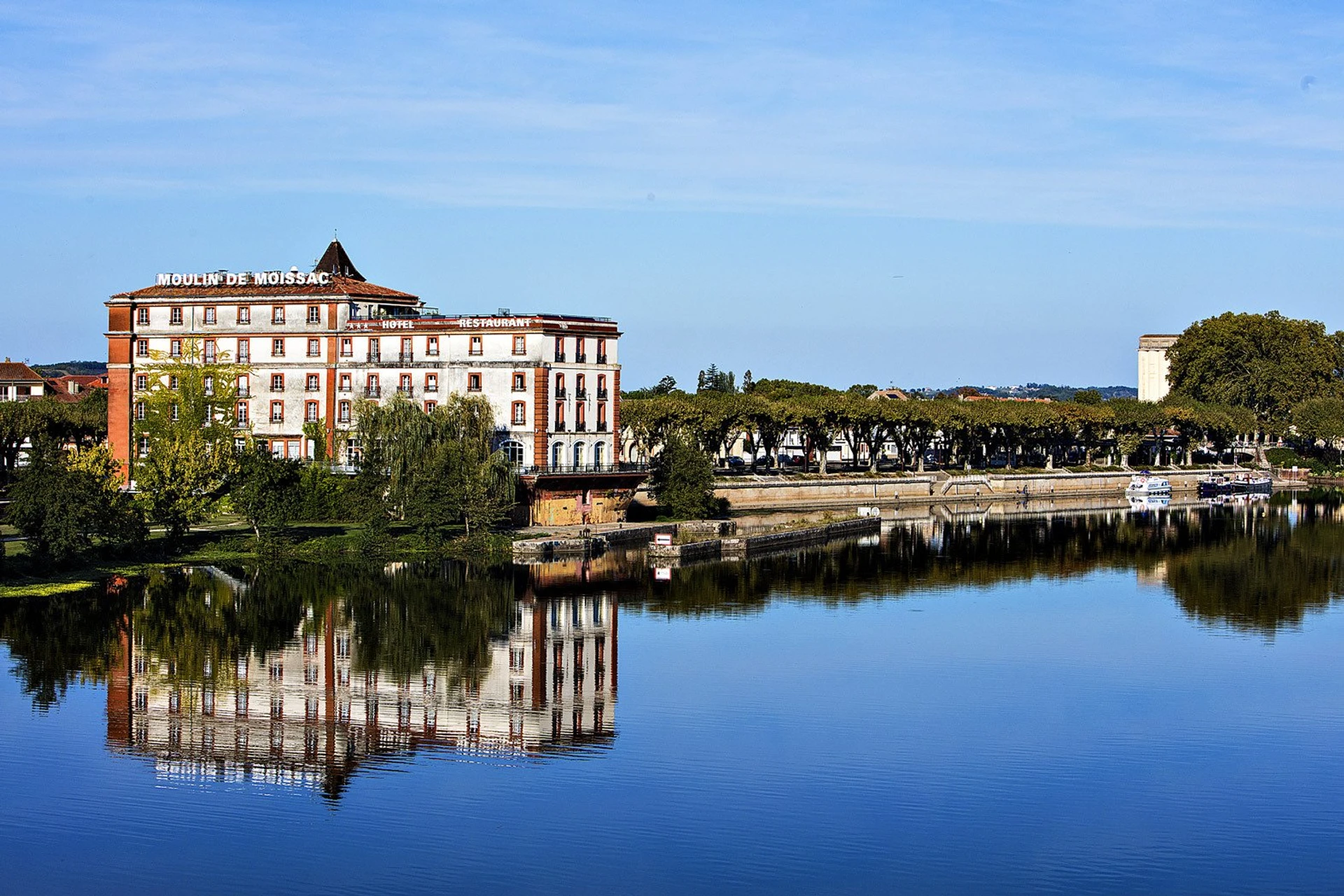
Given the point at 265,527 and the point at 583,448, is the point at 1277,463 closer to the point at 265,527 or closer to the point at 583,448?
the point at 583,448

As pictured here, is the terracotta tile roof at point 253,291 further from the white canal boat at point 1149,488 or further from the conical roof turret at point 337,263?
the white canal boat at point 1149,488

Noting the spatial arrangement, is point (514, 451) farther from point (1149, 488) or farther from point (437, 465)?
point (1149, 488)

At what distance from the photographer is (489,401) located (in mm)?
85125

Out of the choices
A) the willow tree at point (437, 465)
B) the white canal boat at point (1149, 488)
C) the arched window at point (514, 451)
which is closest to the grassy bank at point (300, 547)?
the willow tree at point (437, 465)

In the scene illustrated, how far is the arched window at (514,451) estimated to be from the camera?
277 feet

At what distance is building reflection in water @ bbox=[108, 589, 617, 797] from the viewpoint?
4112 centimetres

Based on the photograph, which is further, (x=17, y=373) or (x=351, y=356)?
(x=17, y=373)

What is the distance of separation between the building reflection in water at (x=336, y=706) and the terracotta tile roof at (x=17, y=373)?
115988 millimetres

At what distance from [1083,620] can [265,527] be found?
34.9 m

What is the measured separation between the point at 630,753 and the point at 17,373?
13874 centimetres

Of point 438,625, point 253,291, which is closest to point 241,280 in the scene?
point 253,291

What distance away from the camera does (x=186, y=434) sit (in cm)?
8350

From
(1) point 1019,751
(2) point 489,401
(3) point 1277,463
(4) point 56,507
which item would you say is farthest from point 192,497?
(3) point 1277,463

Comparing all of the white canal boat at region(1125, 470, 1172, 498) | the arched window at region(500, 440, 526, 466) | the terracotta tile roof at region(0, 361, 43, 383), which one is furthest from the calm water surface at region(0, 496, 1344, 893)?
the terracotta tile roof at region(0, 361, 43, 383)
